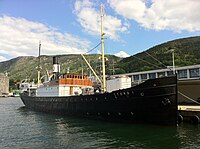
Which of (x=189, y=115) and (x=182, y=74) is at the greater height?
(x=182, y=74)

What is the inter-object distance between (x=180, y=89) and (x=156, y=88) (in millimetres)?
12881

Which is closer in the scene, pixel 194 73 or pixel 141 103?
pixel 141 103

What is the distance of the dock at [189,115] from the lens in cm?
2683

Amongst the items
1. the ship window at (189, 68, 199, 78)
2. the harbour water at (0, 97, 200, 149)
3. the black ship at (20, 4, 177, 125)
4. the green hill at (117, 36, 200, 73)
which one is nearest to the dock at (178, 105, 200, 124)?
the harbour water at (0, 97, 200, 149)

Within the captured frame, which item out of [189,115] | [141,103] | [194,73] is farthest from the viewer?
[194,73]

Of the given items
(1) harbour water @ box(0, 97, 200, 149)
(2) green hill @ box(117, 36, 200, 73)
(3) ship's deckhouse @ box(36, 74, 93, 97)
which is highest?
(2) green hill @ box(117, 36, 200, 73)

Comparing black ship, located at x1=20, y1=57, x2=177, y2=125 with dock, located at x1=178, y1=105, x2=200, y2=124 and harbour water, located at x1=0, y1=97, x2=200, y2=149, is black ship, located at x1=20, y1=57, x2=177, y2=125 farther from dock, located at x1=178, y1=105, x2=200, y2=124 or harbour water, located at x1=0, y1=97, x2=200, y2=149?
dock, located at x1=178, y1=105, x2=200, y2=124

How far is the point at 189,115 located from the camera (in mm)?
28094

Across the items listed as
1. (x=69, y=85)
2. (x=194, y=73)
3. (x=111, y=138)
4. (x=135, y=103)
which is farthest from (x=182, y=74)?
(x=111, y=138)

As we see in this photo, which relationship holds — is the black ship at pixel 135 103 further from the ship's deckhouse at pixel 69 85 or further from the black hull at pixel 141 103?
the ship's deckhouse at pixel 69 85

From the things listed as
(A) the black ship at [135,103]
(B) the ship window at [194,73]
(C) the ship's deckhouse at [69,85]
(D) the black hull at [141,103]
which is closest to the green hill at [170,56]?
(B) the ship window at [194,73]

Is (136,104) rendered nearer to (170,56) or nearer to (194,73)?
(194,73)

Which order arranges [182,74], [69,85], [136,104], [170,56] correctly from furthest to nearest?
[170,56]
[182,74]
[69,85]
[136,104]

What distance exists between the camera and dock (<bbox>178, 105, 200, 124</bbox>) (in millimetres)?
26828
